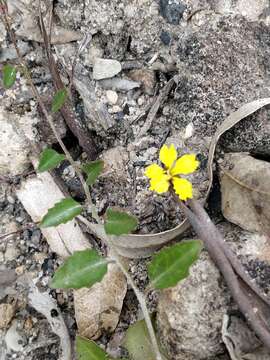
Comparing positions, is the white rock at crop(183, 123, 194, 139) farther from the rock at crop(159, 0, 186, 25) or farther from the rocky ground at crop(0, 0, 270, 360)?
the rock at crop(159, 0, 186, 25)

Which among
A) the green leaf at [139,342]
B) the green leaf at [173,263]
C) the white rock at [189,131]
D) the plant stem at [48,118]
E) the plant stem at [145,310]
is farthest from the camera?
the white rock at [189,131]

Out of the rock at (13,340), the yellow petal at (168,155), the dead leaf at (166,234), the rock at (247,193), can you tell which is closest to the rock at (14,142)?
the dead leaf at (166,234)

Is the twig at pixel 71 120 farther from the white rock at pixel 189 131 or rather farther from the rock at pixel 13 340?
the rock at pixel 13 340

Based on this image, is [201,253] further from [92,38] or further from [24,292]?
[92,38]

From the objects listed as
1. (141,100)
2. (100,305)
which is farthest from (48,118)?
(100,305)

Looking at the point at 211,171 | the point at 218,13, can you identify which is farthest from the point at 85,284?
the point at 218,13

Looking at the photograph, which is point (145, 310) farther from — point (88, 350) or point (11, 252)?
point (11, 252)
